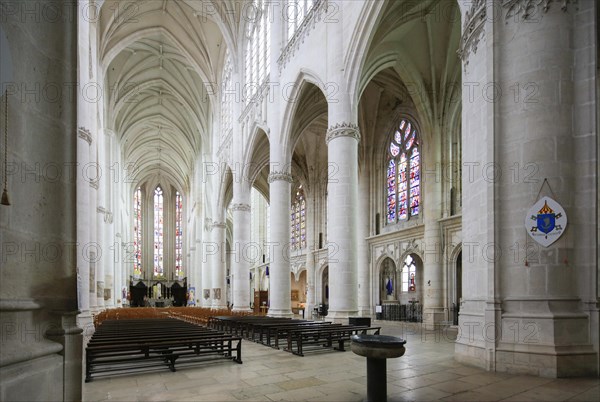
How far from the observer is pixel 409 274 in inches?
874

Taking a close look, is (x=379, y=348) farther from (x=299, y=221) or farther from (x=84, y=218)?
(x=299, y=221)

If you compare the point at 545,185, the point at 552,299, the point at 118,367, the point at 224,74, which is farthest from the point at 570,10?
the point at 224,74

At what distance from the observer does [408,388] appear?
6074mm

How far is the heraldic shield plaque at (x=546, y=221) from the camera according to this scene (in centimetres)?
705

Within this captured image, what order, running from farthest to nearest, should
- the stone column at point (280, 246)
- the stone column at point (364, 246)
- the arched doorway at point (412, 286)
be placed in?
1. the stone column at point (364, 246)
2. the arched doorway at point (412, 286)
3. the stone column at point (280, 246)

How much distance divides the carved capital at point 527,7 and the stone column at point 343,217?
6657 millimetres

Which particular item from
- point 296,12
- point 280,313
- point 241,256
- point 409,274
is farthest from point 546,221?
point 241,256

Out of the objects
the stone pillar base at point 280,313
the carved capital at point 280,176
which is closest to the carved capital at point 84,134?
the carved capital at point 280,176

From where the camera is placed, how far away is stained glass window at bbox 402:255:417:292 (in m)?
22.0

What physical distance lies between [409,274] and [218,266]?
Answer: 17641 millimetres

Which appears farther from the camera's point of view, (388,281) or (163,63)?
(163,63)

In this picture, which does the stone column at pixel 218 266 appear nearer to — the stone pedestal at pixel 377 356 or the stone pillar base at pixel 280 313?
the stone pillar base at pixel 280 313

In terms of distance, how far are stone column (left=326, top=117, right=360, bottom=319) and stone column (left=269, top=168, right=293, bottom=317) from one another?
5.31 meters

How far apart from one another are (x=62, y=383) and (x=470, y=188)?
7618 mm
